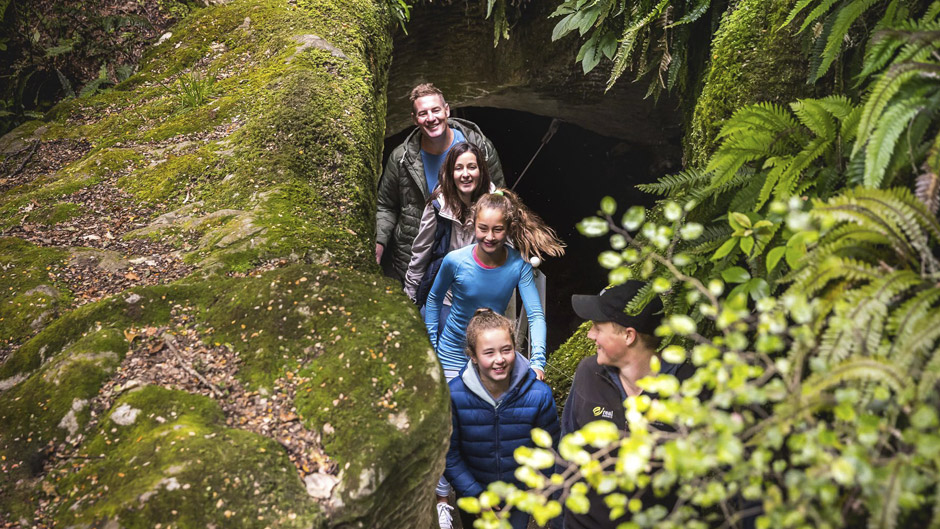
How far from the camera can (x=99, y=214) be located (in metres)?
4.35

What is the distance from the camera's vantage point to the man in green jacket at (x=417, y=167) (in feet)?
15.5

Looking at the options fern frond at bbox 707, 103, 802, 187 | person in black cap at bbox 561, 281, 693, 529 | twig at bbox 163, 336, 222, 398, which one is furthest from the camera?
person in black cap at bbox 561, 281, 693, 529

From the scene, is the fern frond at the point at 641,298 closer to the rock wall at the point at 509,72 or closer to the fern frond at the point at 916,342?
the fern frond at the point at 916,342

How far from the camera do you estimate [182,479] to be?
239cm

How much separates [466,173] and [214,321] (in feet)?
6.34

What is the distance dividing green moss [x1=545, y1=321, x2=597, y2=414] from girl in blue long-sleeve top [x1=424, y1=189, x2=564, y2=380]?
1527mm

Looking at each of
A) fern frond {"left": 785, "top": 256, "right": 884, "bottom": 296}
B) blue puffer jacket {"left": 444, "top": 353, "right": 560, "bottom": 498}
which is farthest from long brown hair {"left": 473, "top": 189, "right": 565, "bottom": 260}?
fern frond {"left": 785, "top": 256, "right": 884, "bottom": 296}

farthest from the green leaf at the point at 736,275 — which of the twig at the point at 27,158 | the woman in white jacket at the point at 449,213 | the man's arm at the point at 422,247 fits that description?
the twig at the point at 27,158

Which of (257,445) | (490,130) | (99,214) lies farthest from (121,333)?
(490,130)

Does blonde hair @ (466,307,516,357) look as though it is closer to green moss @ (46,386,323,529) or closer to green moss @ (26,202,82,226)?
green moss @ (46,386,323,529)

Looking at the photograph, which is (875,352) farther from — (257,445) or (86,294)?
(86,294)

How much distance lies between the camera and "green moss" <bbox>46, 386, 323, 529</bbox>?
232cm

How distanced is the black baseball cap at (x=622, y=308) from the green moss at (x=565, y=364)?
2491mm

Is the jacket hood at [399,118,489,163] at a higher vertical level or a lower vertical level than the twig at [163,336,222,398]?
higher
